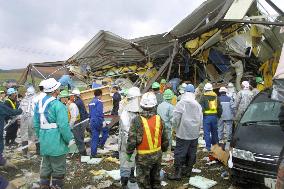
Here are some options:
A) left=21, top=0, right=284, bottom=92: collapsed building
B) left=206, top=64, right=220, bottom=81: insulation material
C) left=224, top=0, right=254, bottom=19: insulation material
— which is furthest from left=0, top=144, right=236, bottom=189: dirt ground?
left=206, top=64, right=220, bottom=81: insulation material

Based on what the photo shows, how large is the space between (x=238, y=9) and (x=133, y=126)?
7391mm

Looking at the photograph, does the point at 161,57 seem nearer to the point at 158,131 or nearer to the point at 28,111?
the point at 28,111

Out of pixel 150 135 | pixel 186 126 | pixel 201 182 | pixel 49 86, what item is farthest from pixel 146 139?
pixel 201 182

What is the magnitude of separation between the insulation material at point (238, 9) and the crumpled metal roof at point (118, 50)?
3.93 metres

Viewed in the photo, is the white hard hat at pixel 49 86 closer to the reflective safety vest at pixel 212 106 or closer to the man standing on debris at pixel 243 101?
the reflective safety vest at pixel 212 106

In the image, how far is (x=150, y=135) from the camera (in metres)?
5.51

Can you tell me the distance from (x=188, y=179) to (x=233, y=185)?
3.25 feet

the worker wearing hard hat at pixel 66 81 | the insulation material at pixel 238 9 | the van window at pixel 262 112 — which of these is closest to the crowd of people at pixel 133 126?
the van window at pixel 262 112

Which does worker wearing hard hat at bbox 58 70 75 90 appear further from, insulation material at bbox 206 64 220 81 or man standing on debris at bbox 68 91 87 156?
insulation material at bbox 206 64 220 81

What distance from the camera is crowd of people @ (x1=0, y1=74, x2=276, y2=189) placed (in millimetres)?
5562

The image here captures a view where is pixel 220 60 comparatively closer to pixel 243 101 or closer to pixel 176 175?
pixel 243 101

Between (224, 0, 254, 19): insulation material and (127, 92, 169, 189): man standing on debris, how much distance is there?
21.2 feet

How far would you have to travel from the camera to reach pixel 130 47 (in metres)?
16.3

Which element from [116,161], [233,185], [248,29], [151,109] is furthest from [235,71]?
[151,109]
